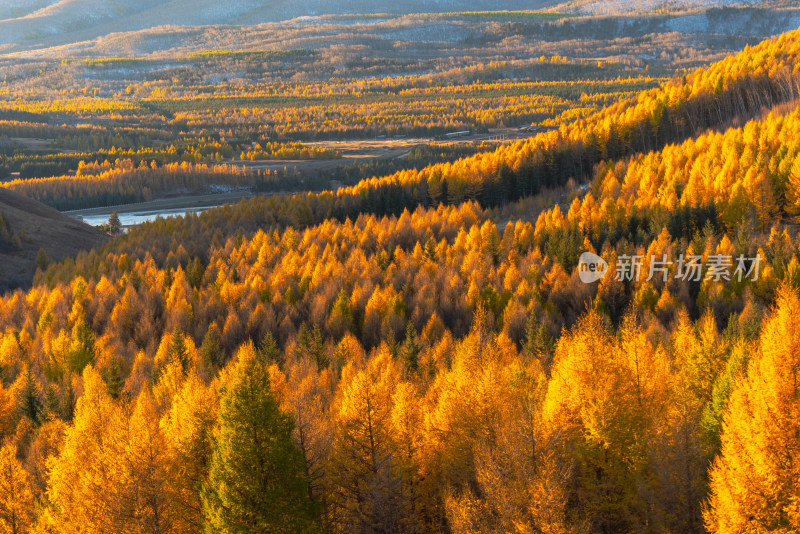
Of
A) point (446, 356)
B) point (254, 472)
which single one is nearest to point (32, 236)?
point (446, 356)

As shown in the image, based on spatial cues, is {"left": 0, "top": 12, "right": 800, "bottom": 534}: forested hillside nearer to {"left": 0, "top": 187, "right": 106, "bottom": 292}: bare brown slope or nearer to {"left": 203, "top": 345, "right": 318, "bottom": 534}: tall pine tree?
{"left": 203, "top": 345, "right": 318, "bottom": 534}: tall pine tree

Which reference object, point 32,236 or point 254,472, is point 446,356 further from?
point 32,236

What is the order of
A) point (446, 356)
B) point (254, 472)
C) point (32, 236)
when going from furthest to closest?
point (32, 236) → point (446, 356) → point (254, 472)

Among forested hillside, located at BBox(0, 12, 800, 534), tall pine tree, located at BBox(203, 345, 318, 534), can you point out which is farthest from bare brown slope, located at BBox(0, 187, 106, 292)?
tall pine tree, located at BBox(203, 345, 318, 534)

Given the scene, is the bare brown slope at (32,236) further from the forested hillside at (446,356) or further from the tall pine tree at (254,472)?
the tall pine tree at (254,472)

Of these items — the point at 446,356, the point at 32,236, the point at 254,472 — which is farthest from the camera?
the point at 32,236

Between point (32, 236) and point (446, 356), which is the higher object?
point (32, 236)

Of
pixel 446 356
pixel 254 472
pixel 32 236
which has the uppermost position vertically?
pixel 254 472
